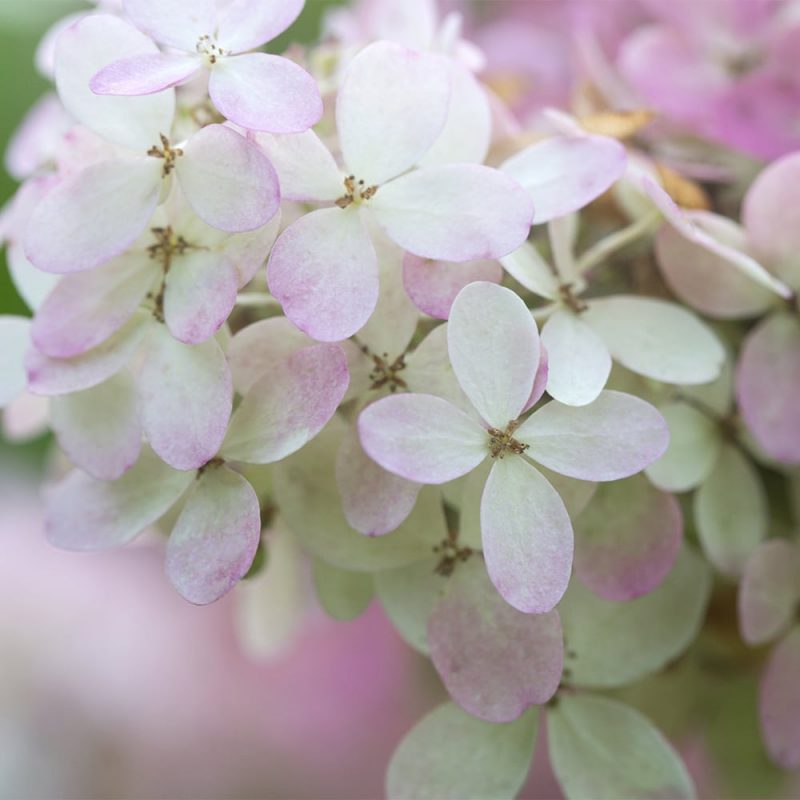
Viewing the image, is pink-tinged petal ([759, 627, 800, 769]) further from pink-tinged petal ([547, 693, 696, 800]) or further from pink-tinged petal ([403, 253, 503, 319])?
pink-tinged petal ([403, 253, 503, 319])

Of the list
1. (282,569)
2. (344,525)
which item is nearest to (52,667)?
(282,569)

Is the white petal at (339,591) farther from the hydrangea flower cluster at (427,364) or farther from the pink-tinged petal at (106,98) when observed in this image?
the pink-tinged petal at (106,98)

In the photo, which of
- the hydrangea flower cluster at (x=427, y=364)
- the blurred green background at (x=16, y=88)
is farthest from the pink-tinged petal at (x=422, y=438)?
the blurred green background at (x=16, y=88)

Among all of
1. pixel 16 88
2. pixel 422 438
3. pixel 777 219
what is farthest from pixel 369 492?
pixel 16 88

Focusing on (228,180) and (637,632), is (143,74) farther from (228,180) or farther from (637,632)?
(637,632)

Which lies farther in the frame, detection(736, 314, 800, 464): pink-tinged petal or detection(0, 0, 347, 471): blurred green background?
detection(0, 0, 347, 471): blurred green background

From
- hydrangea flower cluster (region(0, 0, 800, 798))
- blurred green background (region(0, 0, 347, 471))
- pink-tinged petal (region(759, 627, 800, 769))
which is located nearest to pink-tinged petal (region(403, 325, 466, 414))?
hydrangea flower cluster (region(0, 0, 800, 798))
